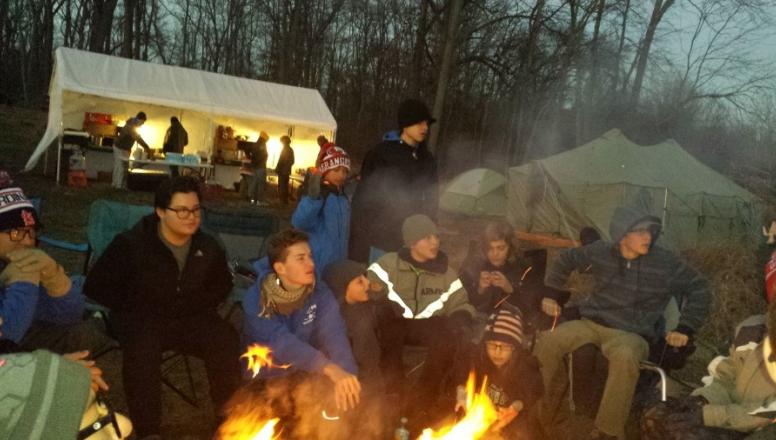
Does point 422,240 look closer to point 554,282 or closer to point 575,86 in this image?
point 554,282

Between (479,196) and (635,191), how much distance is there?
4932mm

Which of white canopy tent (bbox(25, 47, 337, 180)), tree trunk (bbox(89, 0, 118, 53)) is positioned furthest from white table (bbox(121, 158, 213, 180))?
tree trunk (bbox(89, 0, 118, 53))

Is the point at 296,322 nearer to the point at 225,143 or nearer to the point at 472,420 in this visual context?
the point at 472,420

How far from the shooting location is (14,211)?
2881 mm

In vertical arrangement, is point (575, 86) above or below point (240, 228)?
above

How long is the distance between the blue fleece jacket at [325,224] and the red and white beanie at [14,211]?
1566mm

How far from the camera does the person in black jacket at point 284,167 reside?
14562mm

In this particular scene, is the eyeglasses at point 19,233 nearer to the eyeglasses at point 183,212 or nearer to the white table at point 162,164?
the eyeglasses at point 183,212

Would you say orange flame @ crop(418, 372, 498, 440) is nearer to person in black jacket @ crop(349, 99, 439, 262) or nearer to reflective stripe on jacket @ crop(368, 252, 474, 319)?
reflective stripe on jacket @ crop(368, 252, 474, 319)

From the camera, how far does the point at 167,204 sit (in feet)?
10.4

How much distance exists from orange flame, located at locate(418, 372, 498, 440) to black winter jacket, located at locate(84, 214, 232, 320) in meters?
1.37

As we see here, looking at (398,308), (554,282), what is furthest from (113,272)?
(554,282)

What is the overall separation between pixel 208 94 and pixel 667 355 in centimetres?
1232

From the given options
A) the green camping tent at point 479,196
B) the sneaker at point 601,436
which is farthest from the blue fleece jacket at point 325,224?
the green camping tent at point 479,196
